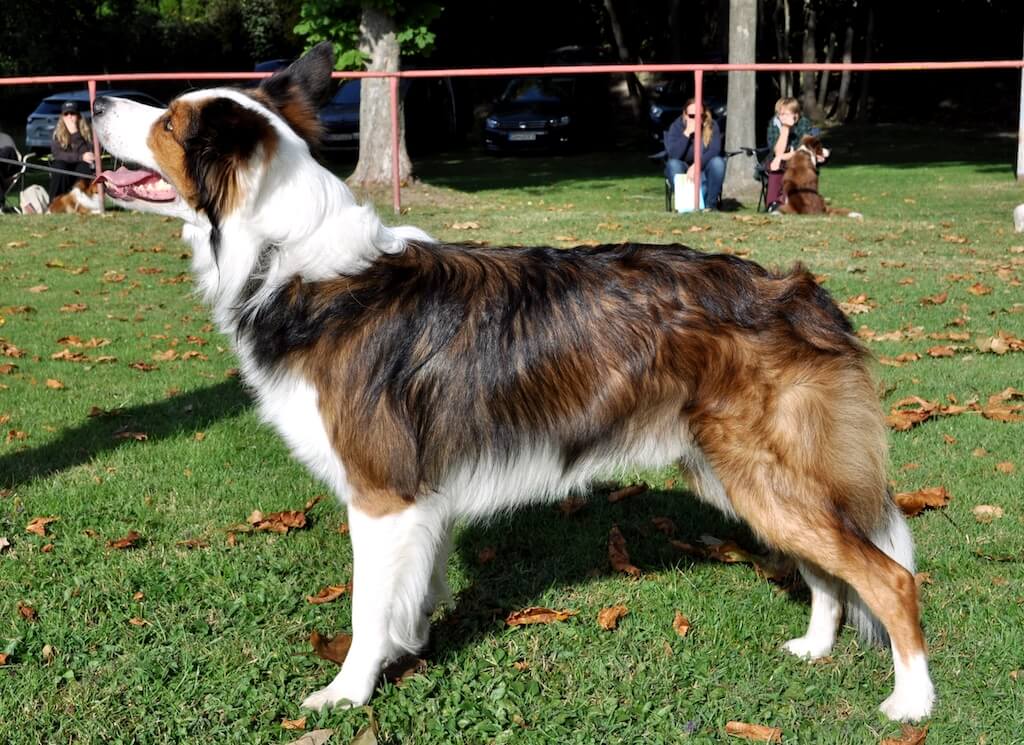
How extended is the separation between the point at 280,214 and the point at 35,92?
4830cm

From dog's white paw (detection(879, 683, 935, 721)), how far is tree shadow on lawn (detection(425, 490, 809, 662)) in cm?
90

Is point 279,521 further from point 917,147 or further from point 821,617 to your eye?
point 917,147

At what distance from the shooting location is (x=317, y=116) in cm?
423

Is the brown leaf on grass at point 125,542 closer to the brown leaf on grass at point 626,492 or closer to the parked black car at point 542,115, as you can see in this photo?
the brown leaf on grass at point 626,492

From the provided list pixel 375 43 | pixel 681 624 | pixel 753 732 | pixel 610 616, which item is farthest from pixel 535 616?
pixel 375 43

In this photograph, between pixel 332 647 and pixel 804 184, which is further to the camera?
pixel 804 184

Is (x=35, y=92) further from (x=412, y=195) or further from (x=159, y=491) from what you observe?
(x=159, y=491)

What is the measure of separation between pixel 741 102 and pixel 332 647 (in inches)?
631

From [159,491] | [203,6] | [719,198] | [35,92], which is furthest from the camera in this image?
[203,6]

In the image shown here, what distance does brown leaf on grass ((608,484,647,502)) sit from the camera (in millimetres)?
5832

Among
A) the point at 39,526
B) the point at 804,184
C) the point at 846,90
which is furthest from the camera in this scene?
the point at 846,90

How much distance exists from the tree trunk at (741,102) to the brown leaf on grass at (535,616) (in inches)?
587

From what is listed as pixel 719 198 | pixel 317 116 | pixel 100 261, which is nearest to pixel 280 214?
pixel 317 116

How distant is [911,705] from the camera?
3.78 m
